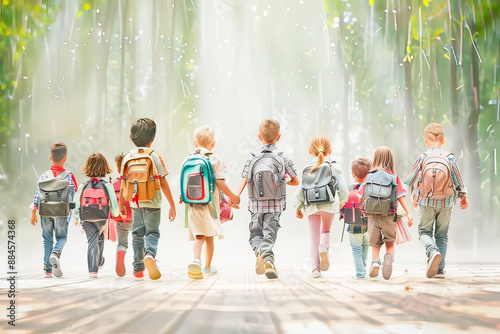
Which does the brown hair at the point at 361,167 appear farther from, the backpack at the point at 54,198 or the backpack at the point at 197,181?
the backpack at the point at 54,198

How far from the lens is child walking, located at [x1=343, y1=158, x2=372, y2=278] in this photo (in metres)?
5.74

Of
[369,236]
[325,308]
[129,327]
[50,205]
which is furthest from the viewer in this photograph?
[50,205]

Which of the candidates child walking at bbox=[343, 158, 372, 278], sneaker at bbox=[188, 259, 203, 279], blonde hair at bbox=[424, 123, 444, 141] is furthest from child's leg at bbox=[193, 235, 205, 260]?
blonde hair at bbox=[424, 123, 444, 141]

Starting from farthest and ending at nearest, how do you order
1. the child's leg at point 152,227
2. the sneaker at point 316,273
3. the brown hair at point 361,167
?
the brown hair at point 361,167
the sneaker at point 316,273
the child's leg at point 152,227

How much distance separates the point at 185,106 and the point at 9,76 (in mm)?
3929

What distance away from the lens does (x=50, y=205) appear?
6.11 metres

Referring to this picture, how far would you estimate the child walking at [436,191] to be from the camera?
5.58 m

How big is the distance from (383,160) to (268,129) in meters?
1.19

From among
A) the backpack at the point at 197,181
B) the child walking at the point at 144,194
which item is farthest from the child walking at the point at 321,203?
the child walking at the point at 144,194

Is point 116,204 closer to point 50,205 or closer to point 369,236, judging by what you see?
point 50,205

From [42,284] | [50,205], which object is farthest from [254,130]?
[42,284]

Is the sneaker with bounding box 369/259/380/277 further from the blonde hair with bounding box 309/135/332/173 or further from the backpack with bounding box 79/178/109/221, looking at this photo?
the backpack with bounding box 79/178/109/221

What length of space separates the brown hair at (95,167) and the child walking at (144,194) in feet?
1.60

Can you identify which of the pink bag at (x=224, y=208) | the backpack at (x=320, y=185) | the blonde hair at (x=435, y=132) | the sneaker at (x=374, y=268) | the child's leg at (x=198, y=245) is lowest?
the sneaker at (x=374, y=268)
